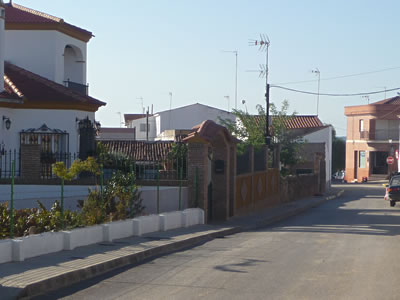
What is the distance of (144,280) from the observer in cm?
1146

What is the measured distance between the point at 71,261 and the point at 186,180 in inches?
414

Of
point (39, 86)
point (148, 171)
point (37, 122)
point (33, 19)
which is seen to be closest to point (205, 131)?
point (148, 171)

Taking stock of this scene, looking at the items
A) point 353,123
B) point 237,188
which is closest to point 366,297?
point 237,188

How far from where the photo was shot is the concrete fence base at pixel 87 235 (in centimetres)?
1238

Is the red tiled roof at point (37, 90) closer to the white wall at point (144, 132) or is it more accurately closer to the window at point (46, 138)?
the window at point (46, 138)

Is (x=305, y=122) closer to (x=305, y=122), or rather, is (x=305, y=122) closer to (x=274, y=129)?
(x=305, y=122)

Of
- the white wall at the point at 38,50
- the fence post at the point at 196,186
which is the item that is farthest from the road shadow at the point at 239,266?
the white wall at the point at 38,50

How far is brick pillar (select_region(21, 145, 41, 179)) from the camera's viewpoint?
22141 mm

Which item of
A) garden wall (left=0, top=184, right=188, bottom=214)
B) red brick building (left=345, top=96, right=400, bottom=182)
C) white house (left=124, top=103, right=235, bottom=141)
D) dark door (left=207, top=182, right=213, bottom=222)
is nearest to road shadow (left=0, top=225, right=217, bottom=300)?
garden wall (left=0, top=184, right=188, bottom=214)

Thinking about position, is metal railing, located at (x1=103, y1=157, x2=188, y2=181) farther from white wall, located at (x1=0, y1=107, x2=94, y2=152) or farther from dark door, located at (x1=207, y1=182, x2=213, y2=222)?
white wall, located at (x1=0, y1=107, x2=94, y2=152)

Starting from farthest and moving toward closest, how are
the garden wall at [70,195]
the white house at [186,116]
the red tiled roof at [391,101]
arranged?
the red tiled roof at [391,101]
the white house at [186,116]
the garden wall at [70,195]

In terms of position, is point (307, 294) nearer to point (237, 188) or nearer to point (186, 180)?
point (186, 180)

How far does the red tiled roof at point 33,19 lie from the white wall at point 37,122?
14.2 ft

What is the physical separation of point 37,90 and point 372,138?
57.0 meters
